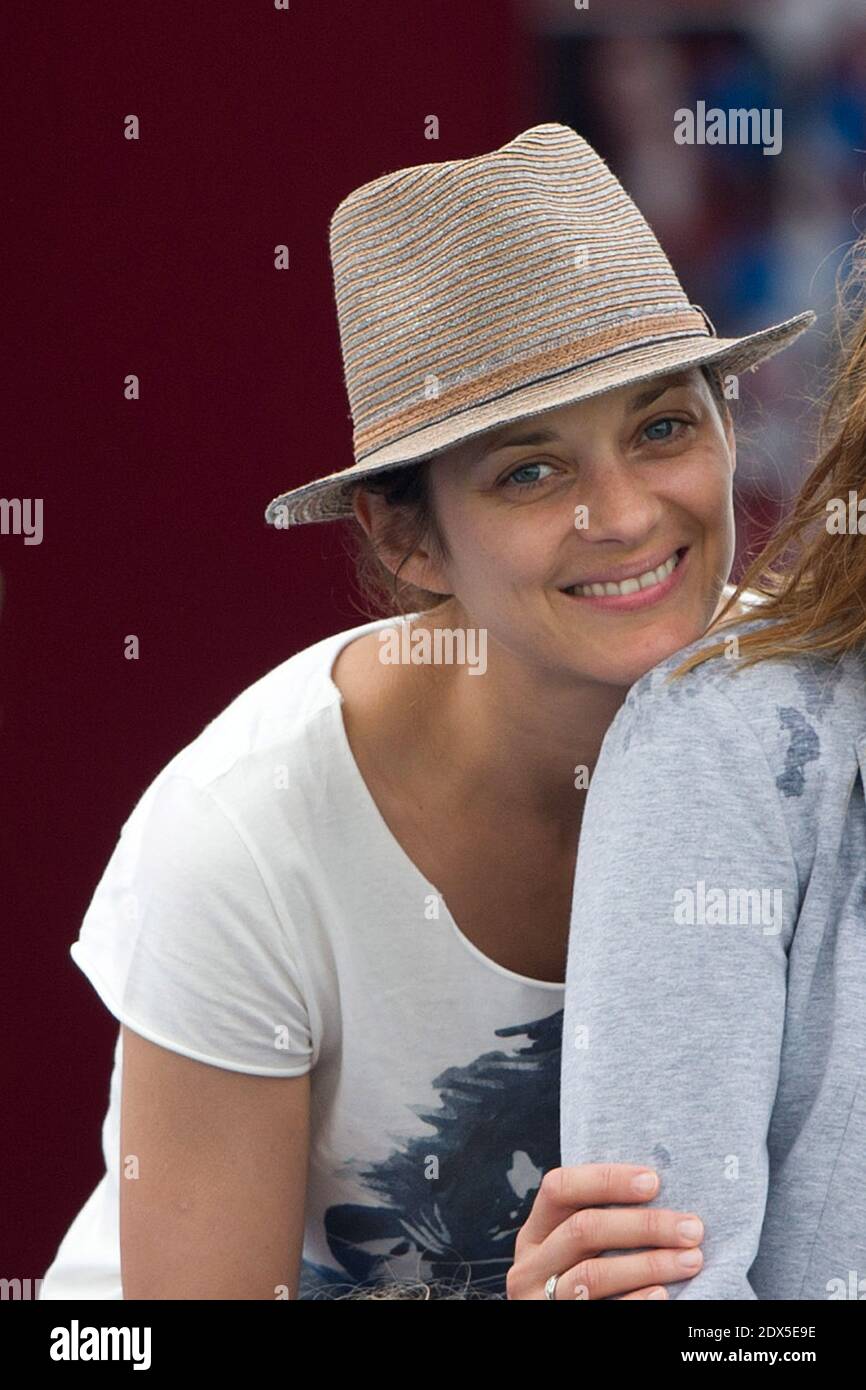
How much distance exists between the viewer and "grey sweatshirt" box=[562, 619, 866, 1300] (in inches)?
42.6

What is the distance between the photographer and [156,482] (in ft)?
8.02

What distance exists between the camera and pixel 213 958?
151 cm

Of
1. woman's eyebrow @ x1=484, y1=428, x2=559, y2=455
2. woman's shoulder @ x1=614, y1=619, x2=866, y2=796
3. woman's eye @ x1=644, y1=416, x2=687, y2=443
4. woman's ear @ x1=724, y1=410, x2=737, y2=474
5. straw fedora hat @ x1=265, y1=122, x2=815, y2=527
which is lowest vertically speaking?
woman's shoulder @ x1=614, y1=619, x2=866, y2=796

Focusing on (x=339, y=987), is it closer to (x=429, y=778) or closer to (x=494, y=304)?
(x=429, y=778)

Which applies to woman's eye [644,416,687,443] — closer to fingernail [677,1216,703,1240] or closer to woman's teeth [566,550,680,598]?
woman's teeth [566,550,680,598]

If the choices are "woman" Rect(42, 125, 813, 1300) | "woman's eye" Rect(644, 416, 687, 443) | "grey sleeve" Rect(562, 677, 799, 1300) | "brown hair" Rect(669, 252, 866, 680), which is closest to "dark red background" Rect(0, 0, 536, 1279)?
"woman" Rect(42, 125, 813, 1300)

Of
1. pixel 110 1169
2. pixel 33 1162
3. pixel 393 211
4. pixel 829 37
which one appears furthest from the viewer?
pixel 829 37

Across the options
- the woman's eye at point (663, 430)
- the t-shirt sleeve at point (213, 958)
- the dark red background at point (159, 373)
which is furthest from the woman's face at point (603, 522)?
the dark red background at point (159, 373)

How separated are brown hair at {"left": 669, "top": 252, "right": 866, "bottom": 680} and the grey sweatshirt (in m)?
0.04

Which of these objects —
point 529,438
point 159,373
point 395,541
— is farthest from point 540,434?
point 159,373

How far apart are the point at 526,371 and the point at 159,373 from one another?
1.17m
